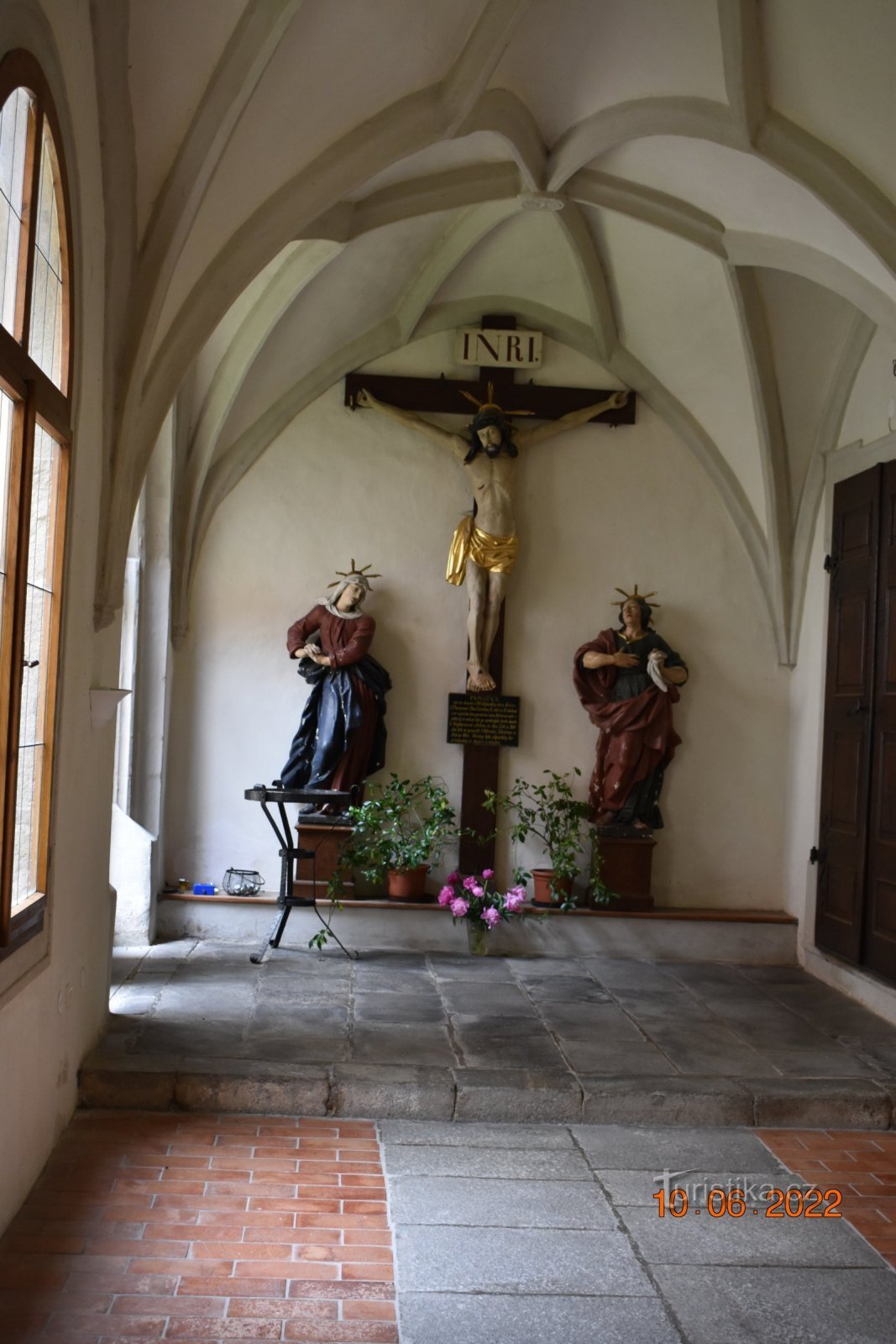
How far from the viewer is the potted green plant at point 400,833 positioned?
294 inches

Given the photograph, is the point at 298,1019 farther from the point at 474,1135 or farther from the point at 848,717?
the point at 848,717

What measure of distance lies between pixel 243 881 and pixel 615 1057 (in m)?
3.35

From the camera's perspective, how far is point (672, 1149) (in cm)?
460

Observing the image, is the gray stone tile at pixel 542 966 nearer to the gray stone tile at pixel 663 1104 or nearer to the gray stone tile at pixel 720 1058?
the gray stone tile at pixel 720 1058

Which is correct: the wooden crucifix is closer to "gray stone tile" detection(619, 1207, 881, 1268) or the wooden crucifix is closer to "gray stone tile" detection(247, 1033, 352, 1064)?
"gray stone tile" detection(247, 1033, 352, 1064)

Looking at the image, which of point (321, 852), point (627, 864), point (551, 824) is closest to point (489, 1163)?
point (321, 852)

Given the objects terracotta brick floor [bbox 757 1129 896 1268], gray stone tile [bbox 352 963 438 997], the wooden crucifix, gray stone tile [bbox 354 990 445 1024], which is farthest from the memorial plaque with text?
terracotta brick floor [bbox 757 1129 896 1268]

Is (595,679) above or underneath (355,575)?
underneath

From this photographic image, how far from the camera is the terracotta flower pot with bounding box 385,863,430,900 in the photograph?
7773 mm

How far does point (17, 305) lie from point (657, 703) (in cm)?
533

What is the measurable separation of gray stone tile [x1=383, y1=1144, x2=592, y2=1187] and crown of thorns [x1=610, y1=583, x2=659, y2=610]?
427cm

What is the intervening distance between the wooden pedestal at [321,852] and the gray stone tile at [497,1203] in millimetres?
3511

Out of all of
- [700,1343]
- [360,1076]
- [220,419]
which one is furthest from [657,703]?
[700,1343]

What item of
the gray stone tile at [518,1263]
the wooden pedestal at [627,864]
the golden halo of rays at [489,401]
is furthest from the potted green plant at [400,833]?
the gray stone tile at [518,1263]
